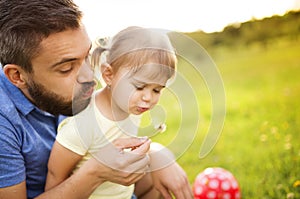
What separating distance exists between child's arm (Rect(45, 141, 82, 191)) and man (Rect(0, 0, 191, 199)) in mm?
47

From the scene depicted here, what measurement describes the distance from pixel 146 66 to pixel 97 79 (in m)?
0.26

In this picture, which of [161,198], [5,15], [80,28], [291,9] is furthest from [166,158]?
[291,9]

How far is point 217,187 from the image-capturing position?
2.56 metres

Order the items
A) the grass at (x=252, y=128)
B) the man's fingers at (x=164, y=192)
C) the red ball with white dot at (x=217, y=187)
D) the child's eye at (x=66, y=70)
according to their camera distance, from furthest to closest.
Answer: the red ball with white dot at (x=217, y=187)
the grass at (x=252, y=128)
the man's fingers at (x=164, y=192)
the child's eye at (x=66, y=70)

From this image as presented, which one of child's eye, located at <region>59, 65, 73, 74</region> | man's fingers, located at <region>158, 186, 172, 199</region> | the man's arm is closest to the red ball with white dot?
man's fingers, located at <region>158, 186, 172, 199</region>

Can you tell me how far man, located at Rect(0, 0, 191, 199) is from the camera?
1.78 m

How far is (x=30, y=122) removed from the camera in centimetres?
195

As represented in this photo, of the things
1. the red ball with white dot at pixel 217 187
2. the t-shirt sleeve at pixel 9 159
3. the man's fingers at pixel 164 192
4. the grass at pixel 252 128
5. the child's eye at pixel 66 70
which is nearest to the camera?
the t-shirt sleeve at pixel 9 159

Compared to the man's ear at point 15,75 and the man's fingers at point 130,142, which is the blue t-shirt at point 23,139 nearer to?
the man's ear at point 15,75

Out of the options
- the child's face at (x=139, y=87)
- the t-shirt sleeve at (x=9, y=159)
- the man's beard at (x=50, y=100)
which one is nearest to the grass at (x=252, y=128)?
the child's face at (x=139, y=87)

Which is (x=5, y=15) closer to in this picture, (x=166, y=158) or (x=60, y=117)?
(x=60, y=117)

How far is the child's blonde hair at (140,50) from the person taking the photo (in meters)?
1.76

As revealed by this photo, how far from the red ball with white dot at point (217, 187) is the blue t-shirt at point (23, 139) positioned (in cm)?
91

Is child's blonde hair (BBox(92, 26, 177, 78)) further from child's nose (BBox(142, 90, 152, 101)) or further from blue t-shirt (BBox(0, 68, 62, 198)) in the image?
blue t-shirt (BBox(0, 68, 62, 198))
